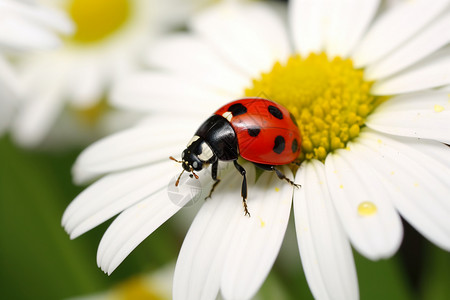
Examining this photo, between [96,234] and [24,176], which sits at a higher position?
[24,176]

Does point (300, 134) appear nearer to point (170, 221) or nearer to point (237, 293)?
point (237, 293)

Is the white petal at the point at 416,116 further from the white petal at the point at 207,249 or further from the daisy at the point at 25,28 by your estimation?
the daisy at the point at 25,28

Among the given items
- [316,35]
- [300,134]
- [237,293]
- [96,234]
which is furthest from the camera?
[96,234]

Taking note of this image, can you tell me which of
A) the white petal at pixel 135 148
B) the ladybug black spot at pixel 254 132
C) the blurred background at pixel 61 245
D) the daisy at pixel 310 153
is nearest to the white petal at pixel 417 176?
the daisy at pixel 310 153

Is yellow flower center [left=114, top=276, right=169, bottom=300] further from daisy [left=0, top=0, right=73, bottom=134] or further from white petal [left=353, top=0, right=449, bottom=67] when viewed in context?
white petal [left=353, top=0, right=449, bottom=67]

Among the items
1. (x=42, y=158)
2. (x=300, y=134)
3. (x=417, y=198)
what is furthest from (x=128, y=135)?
→ (x=42, y=158)

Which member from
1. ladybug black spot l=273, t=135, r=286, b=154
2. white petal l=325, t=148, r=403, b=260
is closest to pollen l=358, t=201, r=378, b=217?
white petal l=325, t=148, r=403, b=260
